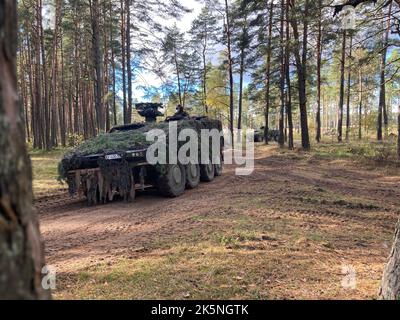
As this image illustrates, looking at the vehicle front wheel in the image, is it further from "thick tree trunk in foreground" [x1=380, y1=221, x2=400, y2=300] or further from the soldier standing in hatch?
"thick tree trunk in foreground" [x1=380, y1=221, x2=400, y2=300]

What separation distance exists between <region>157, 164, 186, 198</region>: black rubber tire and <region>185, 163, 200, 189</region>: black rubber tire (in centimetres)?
47

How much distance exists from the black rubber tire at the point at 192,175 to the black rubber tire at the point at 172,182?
1.53 ft

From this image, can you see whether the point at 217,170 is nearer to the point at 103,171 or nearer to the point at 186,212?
the point at 103,171

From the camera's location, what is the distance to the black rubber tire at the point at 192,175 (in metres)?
9.44

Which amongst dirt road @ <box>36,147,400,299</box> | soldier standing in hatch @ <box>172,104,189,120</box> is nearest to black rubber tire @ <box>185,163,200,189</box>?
dirt road @ <box>36,147,400,299</box>

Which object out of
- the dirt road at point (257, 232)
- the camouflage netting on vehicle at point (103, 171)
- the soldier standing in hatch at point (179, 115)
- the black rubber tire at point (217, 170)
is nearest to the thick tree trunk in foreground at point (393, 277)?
the dirt road at point (257, 232)

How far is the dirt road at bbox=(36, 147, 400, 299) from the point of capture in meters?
3.50

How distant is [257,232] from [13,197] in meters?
4.15

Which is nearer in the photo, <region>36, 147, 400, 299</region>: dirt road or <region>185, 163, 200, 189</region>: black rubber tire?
<region>36, 147, 400, 299</region>: dirt road

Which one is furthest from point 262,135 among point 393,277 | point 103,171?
point 393,277

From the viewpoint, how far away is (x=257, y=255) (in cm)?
408

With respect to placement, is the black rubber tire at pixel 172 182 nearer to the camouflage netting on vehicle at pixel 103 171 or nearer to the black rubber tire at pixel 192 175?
the camouflage netting on vehicle at pixel 103 171
